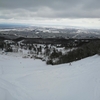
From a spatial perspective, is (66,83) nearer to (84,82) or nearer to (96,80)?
(84,82)

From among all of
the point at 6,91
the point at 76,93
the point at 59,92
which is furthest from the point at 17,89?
the point at 76,93

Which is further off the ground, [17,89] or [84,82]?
[84,82]

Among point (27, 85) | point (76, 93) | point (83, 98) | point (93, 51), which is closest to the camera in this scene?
point (83, 98)

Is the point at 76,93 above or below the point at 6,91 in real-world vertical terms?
above

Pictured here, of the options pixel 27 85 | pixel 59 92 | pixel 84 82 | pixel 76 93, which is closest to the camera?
pixel 76 93

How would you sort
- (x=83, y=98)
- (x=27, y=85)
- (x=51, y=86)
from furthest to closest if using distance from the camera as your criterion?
A: (x=27, y=85) → (x=51, y=86) → (x=83, y=98)

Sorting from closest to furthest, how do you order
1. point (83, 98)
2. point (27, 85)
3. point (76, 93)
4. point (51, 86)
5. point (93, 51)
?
point (83, 98), point (76, 93), point (51, 86), point (27, 85), point (93, 51)

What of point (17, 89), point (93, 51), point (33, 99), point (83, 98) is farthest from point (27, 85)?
point (93, 51)

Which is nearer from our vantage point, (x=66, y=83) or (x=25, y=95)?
(x=25, y=95)

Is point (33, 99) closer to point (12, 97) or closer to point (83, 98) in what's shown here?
point (12, 97)
